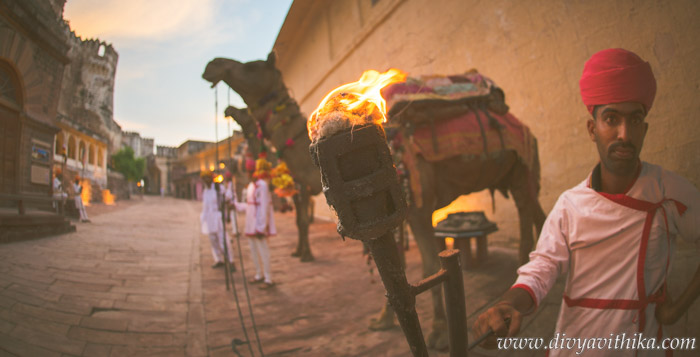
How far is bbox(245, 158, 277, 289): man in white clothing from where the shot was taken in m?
5.21

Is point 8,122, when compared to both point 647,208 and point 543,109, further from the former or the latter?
point 543,109

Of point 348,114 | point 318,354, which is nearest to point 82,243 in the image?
point 318,354

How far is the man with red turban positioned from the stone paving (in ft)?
4.05

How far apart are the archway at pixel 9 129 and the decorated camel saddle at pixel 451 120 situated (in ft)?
7.97

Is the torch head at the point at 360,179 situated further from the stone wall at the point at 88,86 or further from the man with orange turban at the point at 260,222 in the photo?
the man with orange turban at the point at 260,222

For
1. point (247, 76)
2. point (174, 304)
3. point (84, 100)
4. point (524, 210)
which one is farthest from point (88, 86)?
point (524, 210)

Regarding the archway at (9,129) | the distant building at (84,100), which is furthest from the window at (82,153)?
the archway at (9,129)

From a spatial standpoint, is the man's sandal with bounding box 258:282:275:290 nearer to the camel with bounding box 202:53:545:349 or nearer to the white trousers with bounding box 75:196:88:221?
the camel with bounding box 202:53:545:349

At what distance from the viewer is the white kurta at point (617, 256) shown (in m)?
1.34

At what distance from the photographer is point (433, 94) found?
3092 mm

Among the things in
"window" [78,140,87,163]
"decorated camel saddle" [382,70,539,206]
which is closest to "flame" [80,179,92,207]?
"window" [78,140,87,163]

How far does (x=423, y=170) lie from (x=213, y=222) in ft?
18.3

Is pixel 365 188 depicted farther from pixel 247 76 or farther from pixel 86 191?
pixel 247 76

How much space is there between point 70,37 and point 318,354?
10.9 ft
